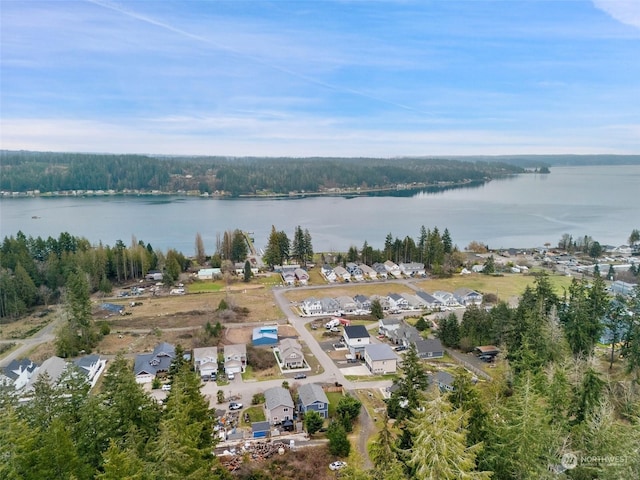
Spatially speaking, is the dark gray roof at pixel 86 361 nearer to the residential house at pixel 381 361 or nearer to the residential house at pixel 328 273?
the residential house at pixel 381 361

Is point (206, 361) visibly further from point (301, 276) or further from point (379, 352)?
point (301, 276)

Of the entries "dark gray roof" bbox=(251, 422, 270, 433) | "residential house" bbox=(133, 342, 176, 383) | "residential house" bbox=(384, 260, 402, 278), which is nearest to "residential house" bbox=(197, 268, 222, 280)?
"residential house" bbox=(384, 260, 402, 278)

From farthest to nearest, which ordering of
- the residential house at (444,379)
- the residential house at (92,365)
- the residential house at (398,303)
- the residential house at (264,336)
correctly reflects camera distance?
the residential house at (398,303) → the residential house at (264,336) → the residential house at (92,365) → the residential house at (444,379)

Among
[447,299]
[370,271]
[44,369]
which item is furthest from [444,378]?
[370,271]

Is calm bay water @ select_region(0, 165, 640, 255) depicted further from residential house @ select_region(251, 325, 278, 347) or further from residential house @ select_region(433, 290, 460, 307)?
residential house @ select_region(251, 325, 278, 347)

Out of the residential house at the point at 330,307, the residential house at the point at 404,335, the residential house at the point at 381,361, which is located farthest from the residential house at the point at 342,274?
the residential house at the point at 381,361

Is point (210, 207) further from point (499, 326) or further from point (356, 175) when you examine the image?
point (499, 326)

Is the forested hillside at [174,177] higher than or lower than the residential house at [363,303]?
higher
